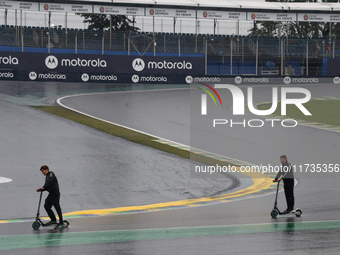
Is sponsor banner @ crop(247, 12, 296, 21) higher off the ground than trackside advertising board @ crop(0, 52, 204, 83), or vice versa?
sponsor banner @ crop(247, 12, 296, 21)

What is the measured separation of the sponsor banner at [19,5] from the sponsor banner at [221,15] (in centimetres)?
1594

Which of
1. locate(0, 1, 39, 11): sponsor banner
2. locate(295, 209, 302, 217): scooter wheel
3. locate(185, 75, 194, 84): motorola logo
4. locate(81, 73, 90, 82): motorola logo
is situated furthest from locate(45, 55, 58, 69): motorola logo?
locate(295, 209, 302, 217): scooter wheel

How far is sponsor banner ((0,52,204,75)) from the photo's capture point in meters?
33.9

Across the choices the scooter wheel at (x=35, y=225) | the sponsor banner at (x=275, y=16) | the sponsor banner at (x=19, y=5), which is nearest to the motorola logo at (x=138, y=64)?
the sponsor banner at (x=19, y=5)

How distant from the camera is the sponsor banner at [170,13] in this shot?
Result: 149ft

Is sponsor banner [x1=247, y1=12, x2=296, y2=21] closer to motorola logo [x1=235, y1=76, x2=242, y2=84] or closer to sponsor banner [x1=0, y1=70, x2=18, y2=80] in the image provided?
motorola logo [x1=235, y1=76, x2=242, y2=84]

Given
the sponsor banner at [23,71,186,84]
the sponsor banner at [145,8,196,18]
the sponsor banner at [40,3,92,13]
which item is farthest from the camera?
the sponsor banner at [145,8,196,18]

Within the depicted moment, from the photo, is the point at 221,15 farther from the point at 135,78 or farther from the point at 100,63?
the point at 100,63

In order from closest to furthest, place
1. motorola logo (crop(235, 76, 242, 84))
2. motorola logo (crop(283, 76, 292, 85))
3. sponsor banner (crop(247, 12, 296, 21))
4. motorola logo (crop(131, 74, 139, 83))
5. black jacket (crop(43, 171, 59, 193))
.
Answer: black jacket (crop(43, 171, 59, 193)) → motorola logo (crop(131, 74, 139, 83)) → motorola logo (crop(235, 76, 242, 84)) → motorola logo (crop(283, 76, 292, 85)) → sponsor banner (crop(247, 12, 296, 21))

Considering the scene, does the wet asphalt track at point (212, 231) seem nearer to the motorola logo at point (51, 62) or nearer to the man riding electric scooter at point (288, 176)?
the man riding electric scooter at point (288, 176)

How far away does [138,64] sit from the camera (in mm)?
36062

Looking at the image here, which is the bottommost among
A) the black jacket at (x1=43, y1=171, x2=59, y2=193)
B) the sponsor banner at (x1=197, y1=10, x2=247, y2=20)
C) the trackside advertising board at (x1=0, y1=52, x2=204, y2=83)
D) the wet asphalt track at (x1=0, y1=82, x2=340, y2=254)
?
the wet asphalt track at (x1=0, y1=82, x2=340, y2=254)

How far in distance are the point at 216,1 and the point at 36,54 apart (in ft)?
72.6

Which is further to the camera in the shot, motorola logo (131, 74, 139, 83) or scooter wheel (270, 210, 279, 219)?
motorola logo (131, 74, 139, 83)
